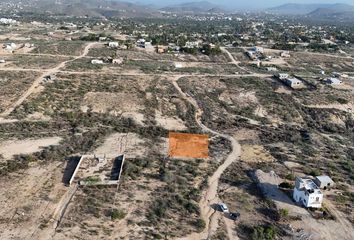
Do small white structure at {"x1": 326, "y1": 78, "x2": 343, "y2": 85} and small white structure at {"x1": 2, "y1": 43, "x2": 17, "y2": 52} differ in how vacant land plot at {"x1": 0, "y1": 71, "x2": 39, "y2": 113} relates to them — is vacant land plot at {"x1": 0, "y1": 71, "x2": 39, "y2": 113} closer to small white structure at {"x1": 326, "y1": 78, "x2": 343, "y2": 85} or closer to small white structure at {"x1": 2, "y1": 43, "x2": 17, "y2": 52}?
small white structure at {"x1": 2, "y1": 43, "x2": 17, "y2": 52}

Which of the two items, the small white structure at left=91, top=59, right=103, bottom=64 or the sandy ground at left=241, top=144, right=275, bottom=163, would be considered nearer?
the sandy ground at left=241, top=144, right=275, bottom=163

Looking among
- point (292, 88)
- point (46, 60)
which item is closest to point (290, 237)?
point (292, 88)

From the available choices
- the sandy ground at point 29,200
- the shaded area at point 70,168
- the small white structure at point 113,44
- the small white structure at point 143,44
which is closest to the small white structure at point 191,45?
the small white structure at point 143,44

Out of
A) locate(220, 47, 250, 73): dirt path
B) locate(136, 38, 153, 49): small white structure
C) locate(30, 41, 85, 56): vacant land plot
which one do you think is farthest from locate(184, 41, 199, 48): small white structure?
locate(30, 41, 85, 56): vacant land plot

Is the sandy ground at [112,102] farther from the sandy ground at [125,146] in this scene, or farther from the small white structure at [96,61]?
the small white structure at [96,61]

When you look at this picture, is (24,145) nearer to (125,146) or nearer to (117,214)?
(125,146)

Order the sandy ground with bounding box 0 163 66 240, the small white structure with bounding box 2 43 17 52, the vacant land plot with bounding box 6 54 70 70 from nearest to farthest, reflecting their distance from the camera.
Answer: the sandy ground with bounding box 0 163 66 240
the vacant land plot with bounding box 6 54 70 70
the small white structure with bounding box 2 43 17 52
